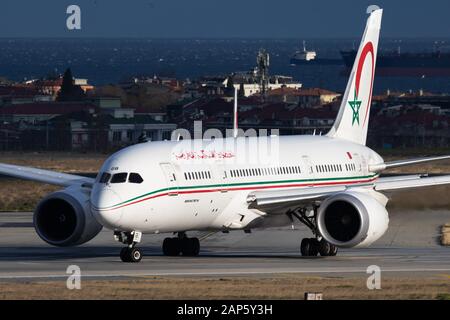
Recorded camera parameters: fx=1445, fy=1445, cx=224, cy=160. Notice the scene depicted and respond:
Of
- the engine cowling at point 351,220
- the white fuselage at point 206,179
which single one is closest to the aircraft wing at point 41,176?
the white fuselage at point 206,179

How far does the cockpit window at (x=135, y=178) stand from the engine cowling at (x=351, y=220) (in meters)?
6.03

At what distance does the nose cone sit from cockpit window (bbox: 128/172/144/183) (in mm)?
831

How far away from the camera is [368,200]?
45.1 meters

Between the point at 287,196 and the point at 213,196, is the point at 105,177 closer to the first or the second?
the point at 213,196

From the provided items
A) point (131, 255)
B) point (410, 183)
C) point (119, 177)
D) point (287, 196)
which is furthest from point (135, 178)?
point (410, 183)

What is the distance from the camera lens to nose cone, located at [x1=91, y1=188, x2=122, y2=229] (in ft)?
135

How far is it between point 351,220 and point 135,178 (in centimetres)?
708

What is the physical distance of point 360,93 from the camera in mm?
54938

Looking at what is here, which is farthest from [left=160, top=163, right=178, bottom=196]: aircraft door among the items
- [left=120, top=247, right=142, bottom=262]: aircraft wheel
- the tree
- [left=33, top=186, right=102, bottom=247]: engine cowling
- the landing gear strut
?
the tree

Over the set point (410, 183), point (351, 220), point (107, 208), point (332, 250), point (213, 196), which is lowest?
point (332, 250)

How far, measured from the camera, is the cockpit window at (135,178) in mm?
42281

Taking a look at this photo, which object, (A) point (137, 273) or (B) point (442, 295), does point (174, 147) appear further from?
(B) point (442, 295)

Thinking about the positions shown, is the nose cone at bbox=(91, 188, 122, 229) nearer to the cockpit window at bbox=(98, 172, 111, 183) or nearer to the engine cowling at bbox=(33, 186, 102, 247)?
the cockpit window at bbox=(98, 172, 111, 183)

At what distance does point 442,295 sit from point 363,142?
21.9 m
